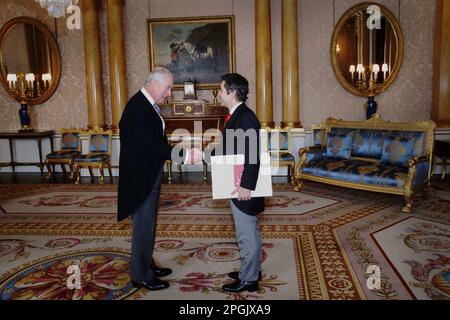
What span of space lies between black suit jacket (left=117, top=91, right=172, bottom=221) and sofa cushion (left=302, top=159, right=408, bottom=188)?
3.20m

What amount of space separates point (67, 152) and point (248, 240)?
5.55 metres

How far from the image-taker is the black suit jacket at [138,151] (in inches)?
102

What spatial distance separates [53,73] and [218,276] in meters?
6.52

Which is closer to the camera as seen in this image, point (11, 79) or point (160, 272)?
point (160, 272)

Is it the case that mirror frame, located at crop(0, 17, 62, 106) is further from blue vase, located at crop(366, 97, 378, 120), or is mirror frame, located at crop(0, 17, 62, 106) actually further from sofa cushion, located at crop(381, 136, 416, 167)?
sofa cushion, located at crop(381, 136, 416, 167)

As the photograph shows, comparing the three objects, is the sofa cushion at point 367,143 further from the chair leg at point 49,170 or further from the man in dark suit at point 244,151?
the chair leg at point 49,170

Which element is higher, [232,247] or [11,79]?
[11,79]

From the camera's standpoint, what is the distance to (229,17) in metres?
7.40

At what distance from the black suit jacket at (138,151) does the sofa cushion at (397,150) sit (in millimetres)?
3660

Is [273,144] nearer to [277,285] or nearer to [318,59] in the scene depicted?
[318,59]

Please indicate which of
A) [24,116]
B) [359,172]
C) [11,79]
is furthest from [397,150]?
[11,79]

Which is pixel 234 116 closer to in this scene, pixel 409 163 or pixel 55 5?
pixel 409 163

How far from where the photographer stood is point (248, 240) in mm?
2635
